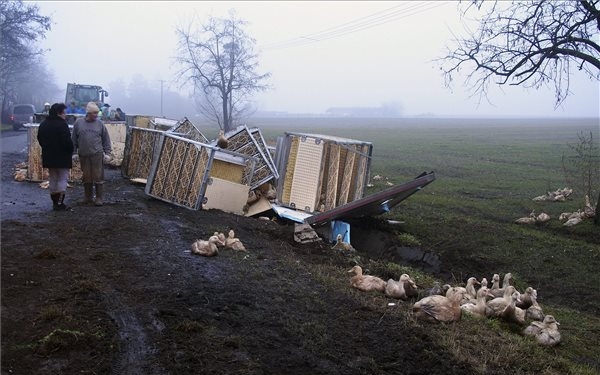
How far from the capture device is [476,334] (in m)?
5.53

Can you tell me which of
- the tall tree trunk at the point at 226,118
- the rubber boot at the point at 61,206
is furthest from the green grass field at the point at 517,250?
the tall tree trunk at the point at 226,118

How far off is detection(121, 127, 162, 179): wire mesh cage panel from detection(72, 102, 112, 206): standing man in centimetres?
403

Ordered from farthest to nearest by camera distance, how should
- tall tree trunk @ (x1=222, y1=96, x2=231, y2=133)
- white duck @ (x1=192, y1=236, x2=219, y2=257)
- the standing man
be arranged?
tall tree trunk @ (x1=222, y1=96, x2=231, y2=133)
the standing man
white duck @ (x1=192, y1=236, x2=219, y2=257)

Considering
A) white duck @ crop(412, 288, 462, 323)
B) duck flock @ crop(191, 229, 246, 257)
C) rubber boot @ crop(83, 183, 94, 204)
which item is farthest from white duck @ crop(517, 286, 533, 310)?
rubber boot @ crop(83, 183, 94, 204)

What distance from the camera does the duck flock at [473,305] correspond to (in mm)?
5824

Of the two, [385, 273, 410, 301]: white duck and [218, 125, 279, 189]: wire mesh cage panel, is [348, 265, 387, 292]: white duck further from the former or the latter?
[218, 125, 279, 189]: wire mesh cage panel

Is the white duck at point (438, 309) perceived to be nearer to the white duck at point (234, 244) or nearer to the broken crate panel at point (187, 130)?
the white duck at point (234, 244)

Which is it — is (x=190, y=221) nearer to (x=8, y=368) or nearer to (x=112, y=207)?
(x=112, y=207)

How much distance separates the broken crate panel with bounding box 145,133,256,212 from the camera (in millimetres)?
11805

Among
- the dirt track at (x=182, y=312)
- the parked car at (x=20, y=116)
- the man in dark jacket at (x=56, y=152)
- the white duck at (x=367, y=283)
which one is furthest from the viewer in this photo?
the parked car at (x=20, y=116)

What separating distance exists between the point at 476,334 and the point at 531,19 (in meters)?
10.8

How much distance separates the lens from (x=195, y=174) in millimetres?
11820

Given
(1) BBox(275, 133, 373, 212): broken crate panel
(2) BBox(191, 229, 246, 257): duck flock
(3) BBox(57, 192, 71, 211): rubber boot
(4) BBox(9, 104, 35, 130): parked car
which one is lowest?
(4) BBox(9, 104, 35, 130): parked car

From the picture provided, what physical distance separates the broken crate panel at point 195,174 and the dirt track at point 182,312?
3002 millimetres
